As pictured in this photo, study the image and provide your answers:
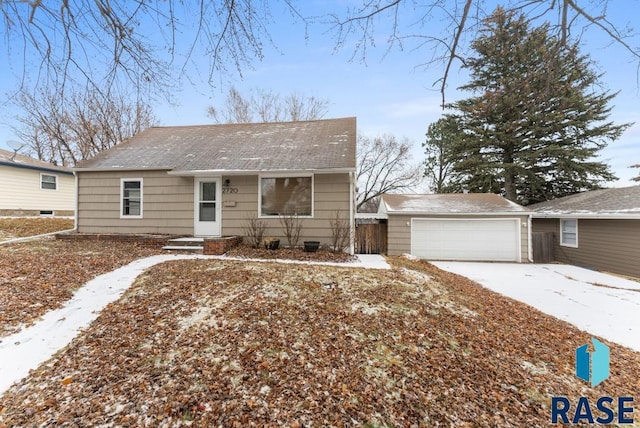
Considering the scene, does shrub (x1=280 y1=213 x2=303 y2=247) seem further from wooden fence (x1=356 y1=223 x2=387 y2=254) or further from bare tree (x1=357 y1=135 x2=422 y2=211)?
bare tree (x1=357 y1=135 x2=422 y2=211)

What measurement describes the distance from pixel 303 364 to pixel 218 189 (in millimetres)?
7554

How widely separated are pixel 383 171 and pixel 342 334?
2247 cm

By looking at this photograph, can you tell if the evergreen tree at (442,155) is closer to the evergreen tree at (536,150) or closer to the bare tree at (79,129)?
the evergreen tree at (536,150)

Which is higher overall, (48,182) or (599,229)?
(48,182)

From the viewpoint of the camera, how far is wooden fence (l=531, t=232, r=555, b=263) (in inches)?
504

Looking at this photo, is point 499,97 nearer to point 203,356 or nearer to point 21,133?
point 203,356

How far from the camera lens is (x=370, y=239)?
1148 cm

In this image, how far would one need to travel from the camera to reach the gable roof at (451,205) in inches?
439

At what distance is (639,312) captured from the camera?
5504 millimetres

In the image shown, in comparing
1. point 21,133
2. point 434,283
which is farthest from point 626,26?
point 21,133

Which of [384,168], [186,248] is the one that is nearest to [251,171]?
[186,248]

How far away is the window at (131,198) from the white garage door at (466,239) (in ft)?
34.1

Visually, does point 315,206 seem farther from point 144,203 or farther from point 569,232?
point 569,232

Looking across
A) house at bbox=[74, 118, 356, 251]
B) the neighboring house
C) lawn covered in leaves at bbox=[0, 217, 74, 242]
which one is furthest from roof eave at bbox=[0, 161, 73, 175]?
house at bbox=[74, 118, 356, 251]
